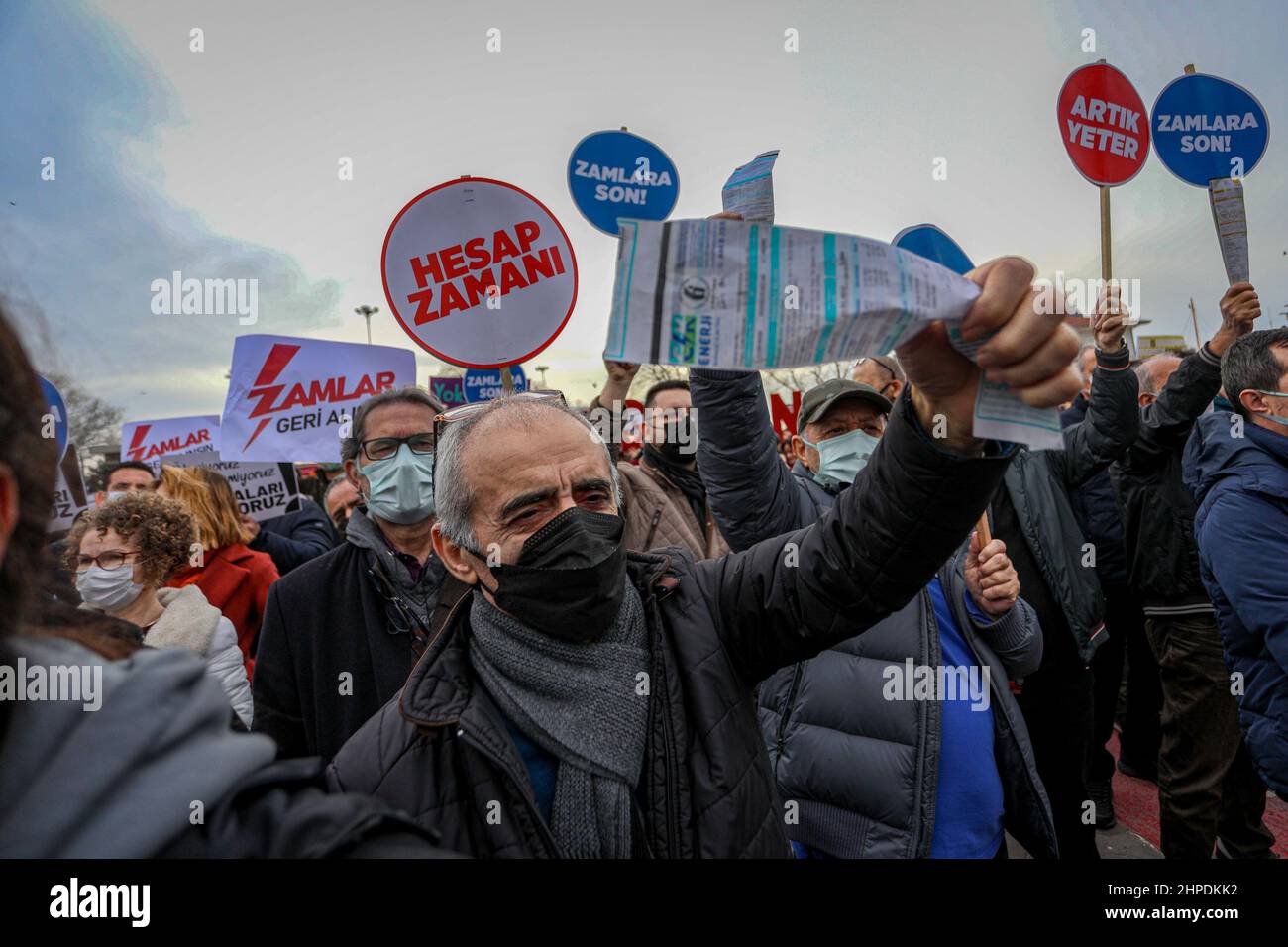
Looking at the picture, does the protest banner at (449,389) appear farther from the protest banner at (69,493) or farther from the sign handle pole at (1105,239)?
the sign handle pole at (1105,239)

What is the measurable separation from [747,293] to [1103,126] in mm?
5192

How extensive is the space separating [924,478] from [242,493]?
5.67 m

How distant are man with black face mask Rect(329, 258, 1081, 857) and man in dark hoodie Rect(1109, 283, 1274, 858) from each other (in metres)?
3.17

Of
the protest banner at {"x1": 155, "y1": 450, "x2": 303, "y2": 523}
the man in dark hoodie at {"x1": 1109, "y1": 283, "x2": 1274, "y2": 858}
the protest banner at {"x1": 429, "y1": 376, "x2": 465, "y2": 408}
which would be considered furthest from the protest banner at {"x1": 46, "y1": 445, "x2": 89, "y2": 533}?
the protest banner at {"x1": 429, "y1": 376, "x2": 465, "y2": 408}

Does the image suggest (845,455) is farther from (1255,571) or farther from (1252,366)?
(1252,366)

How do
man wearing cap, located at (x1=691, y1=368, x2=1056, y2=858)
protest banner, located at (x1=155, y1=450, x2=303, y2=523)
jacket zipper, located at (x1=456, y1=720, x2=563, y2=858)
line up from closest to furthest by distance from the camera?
jacket zipper, located at (x1=456, y1=720, x2=563, y2=858) → man wearing cap, located at (x1=691, y1=368, x2=1056, y2=858) → protest banner, located at (x1=155, y1=450, x2=303, y2=523)

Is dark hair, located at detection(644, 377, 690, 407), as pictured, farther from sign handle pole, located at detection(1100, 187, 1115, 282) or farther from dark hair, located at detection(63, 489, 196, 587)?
sign handle pole, located at detection(1100, 187, 1115, 282)

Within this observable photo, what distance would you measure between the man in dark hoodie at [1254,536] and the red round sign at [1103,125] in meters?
2.57

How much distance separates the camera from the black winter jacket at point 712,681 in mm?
1396

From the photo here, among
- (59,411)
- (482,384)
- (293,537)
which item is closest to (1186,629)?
(293,537)

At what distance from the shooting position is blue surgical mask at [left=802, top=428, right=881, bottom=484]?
9.59 feet

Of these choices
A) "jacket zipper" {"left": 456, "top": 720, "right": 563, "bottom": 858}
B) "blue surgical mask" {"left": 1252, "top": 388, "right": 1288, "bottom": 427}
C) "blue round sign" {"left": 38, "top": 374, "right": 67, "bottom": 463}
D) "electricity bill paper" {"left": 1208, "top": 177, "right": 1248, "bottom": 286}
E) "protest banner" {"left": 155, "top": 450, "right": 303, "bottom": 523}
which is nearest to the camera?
"jacket zipper" {"left": 456, "top": 720, "right": 563, "bottom": 858}

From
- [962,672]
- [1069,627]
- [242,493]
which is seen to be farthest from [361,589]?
[242,493]

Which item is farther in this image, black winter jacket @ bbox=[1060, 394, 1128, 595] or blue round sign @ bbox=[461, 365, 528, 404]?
blue round sign @ bbox=[461, 365, 528, 404]
